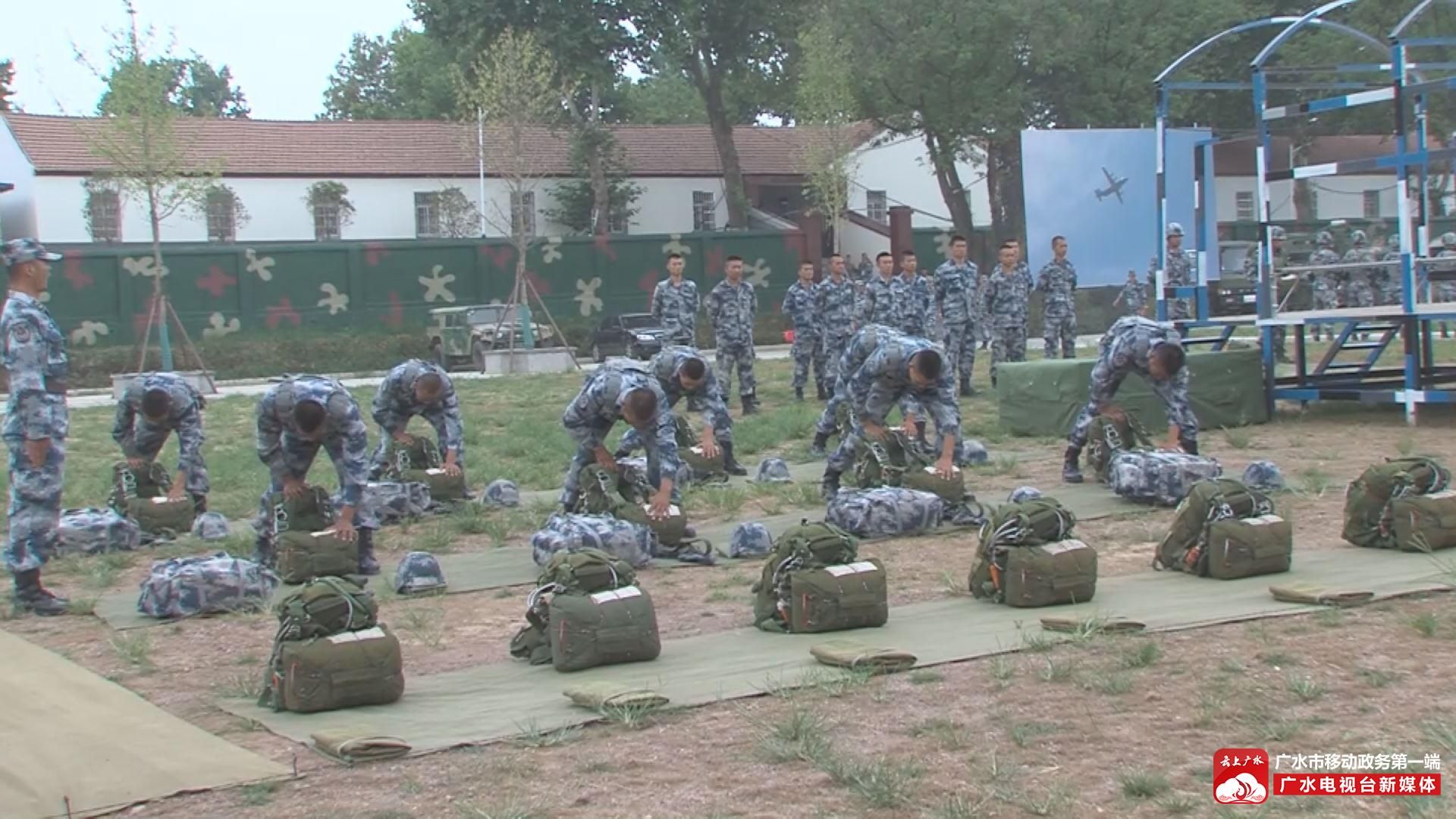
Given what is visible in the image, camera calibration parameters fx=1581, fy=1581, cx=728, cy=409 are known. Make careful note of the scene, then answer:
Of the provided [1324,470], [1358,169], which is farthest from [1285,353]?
[1324,470]

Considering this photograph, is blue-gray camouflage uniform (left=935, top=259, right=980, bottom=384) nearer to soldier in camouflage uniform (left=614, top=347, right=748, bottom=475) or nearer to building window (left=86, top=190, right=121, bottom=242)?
soldier in camouflage uniform (left=614, top=347, right=748, bottom=475)

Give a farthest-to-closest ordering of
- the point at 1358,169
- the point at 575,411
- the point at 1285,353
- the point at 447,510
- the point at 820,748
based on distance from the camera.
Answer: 1. the point at 1285,353
2. the point at 1358,169
3. the point at 447,510
4. the point at 575,411
5. the point at 820,748

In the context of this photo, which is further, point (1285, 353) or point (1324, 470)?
point (1285, 353)

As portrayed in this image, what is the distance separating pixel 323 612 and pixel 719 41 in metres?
40.7

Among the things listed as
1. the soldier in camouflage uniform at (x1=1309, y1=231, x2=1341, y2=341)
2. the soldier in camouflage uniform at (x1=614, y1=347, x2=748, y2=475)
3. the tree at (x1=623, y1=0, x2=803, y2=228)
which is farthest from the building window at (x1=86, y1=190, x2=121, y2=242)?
the soldier in camouflage uniform at (x1=614, y1=347, x2=748, y2=475)

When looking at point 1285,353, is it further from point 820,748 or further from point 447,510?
point 820,748

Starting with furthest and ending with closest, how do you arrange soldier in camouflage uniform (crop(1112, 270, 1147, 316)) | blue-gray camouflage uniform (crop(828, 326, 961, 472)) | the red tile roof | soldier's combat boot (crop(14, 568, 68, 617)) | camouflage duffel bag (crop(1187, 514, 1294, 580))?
the red tile roof
soldier in camouflage uniform (crop(1112, 270, 1147, 316))
blue-gray camouflage uniform (crop(828, 326, 961, 472))
soldier's combat boot (crop(14, 568, 68, 617))
camouflage duffel bag (crop(1187, 514, 1294, 580))

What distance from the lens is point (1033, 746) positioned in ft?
18.2

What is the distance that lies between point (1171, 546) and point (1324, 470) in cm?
464

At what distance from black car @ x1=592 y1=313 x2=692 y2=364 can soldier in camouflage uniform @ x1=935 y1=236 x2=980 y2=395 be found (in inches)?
Result: 552

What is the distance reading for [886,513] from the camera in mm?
10445

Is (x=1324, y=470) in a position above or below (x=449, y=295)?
below

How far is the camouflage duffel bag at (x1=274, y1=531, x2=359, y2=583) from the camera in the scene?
927 cm

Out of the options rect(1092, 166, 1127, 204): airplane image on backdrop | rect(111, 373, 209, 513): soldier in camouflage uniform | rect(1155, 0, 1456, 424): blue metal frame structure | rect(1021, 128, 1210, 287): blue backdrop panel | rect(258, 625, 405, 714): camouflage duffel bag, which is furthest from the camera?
rect(1092, 166, 1127, 204): airplane image on backdrop
